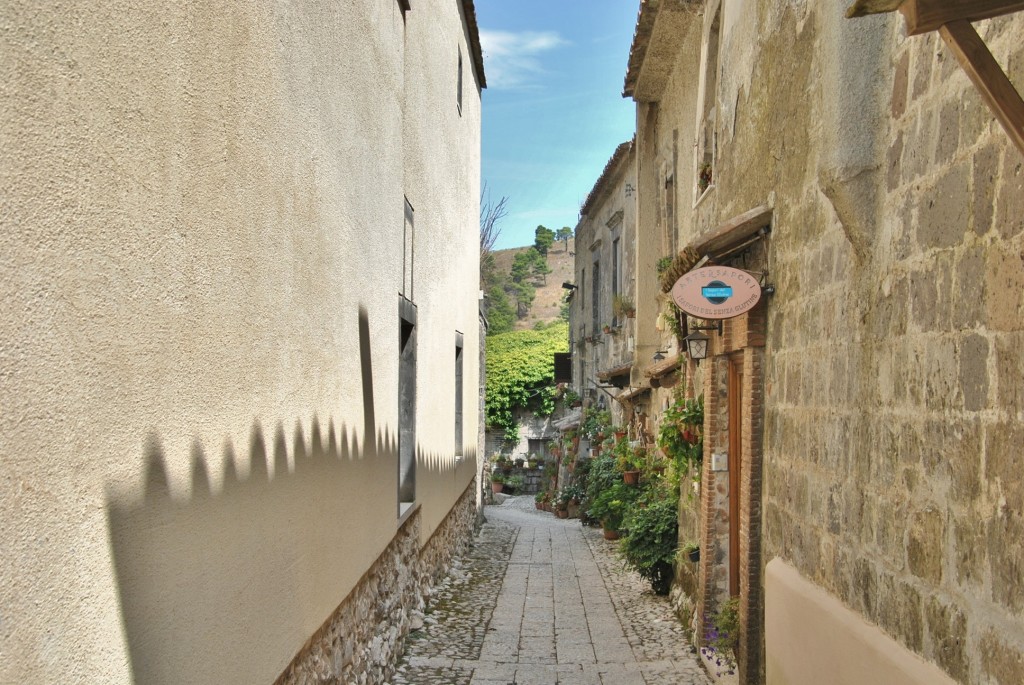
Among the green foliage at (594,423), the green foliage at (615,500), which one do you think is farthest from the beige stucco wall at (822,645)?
the green foliage at (594,423)

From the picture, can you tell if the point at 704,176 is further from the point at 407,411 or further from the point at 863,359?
the point at 863,359

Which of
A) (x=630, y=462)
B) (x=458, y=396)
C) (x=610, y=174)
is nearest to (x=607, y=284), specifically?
(x=610, y=174)

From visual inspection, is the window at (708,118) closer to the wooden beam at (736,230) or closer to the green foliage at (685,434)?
the green foliage at (685,434)

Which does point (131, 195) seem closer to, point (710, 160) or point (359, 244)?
point (359, 244)

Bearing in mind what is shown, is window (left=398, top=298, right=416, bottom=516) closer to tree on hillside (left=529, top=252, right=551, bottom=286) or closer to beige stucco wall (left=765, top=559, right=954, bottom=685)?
beige stucco wall (left=765, top=559, right=954, bottom=685)

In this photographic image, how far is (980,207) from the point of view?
10.0 feet

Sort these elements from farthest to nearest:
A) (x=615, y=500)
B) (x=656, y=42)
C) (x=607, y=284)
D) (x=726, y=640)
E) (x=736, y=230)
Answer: (x=607, y=284), (x=615, y=500), (x=656, y=42), (x=726, y=640), (x=736, y=230)

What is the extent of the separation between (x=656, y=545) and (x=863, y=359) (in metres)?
5.65

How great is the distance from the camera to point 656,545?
9523mm

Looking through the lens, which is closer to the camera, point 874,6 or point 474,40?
point 874,6

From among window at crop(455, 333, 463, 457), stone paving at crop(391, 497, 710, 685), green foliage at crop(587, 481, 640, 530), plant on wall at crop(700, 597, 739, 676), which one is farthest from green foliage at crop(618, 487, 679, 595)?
window at crop(455, 333, 463, 457)

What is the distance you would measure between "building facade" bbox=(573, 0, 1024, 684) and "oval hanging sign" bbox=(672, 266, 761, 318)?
171 mm

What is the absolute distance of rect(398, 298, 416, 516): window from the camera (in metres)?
7.95

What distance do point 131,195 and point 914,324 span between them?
276 centimetres
